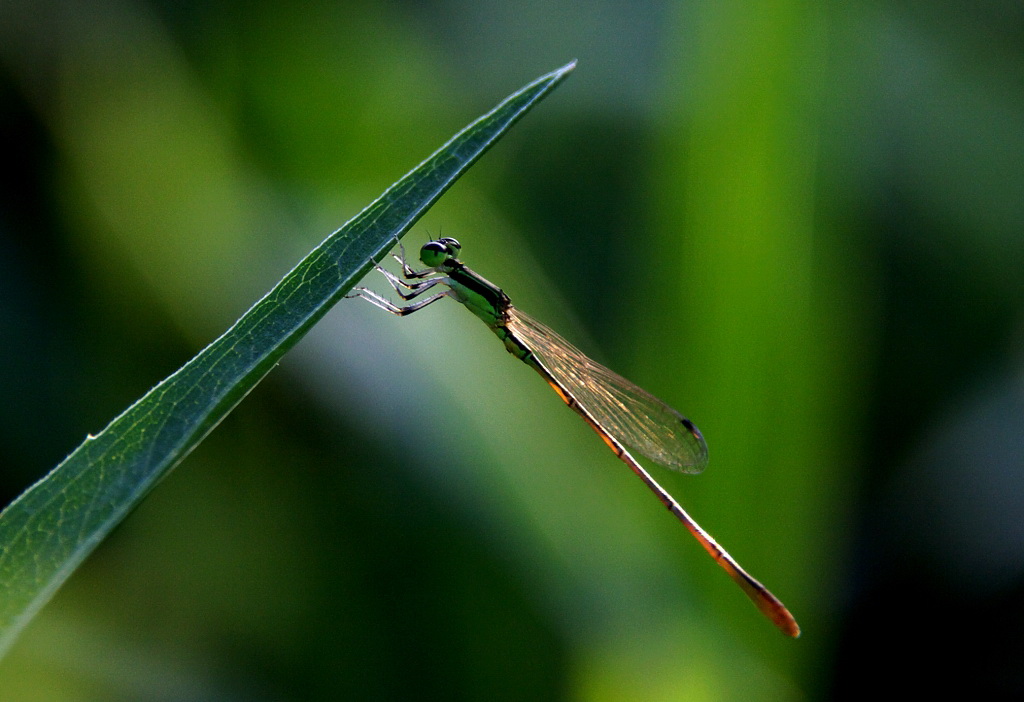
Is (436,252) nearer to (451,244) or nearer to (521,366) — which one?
(451,244)

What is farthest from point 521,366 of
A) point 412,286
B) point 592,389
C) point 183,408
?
point 183,408

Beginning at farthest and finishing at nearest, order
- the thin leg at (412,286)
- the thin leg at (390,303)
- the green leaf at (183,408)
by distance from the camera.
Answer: the thin leg at (412,286), the thin leg at (390,303), the green leaf at (183,408)

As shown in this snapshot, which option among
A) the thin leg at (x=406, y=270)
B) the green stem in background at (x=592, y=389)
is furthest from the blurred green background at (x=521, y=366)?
the thin leg at (x=406, y=270)

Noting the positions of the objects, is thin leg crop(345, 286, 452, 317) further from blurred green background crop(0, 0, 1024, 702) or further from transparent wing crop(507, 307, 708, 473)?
transparent wing crop(507, 307, 708, 473)

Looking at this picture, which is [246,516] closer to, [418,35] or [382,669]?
[382,669]

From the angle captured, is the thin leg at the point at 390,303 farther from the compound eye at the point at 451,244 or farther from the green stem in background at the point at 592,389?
the compound eye at the point at 451,244

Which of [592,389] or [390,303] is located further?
[592,389]

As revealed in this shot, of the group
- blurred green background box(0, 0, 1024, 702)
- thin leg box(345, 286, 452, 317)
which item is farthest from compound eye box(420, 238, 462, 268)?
blurred green background box(0, 0, 1024, 702)
